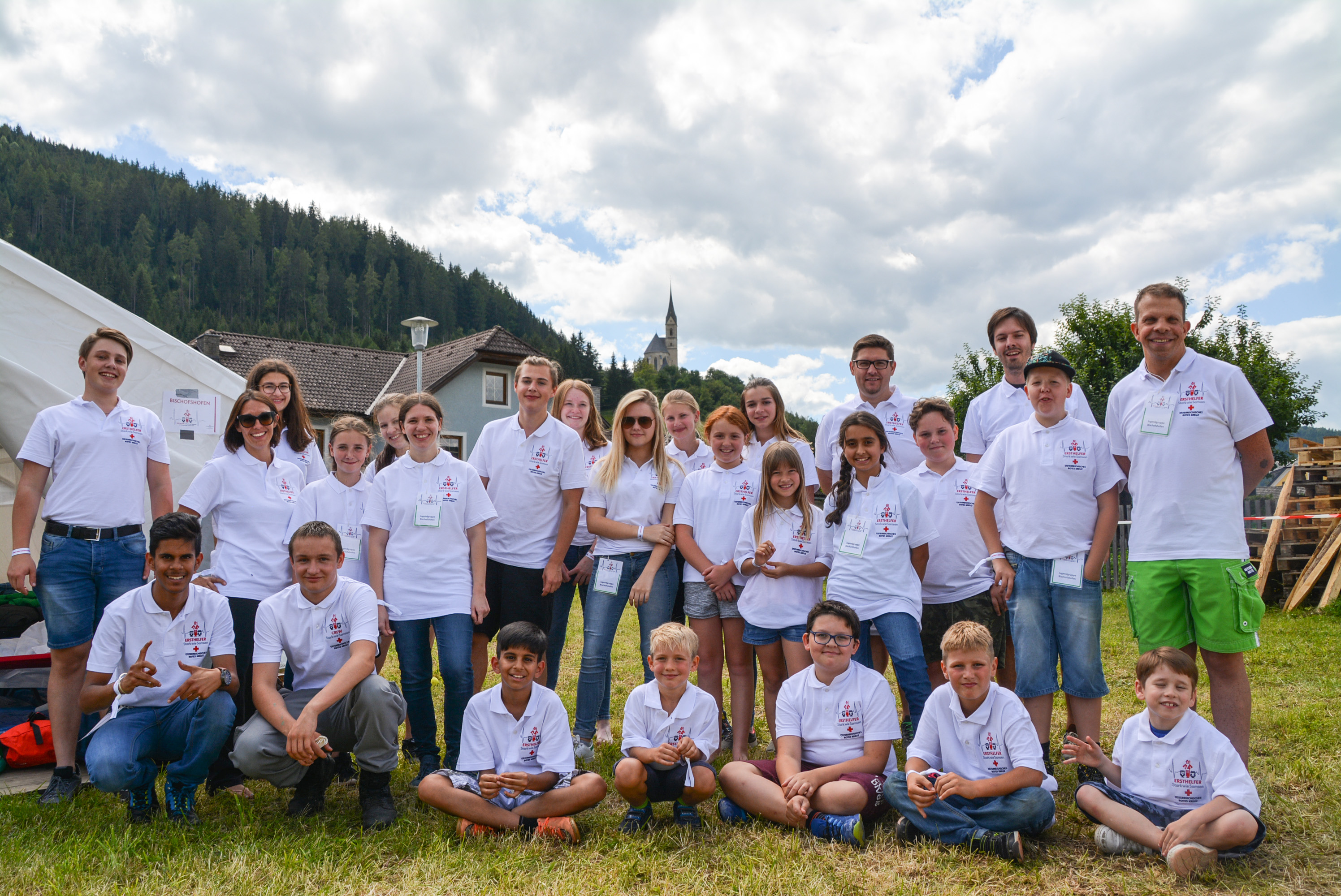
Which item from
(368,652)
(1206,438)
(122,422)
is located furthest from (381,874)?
(1206,438)

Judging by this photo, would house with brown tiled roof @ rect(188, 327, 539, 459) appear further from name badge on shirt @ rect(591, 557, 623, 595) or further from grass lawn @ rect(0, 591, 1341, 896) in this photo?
grass lawn @ rect(0, 591, 1341, 896)

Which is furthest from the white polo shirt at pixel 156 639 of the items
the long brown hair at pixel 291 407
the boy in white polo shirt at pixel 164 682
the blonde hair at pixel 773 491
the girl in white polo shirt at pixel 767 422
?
the girl in white polo shirt at pixel 767 422

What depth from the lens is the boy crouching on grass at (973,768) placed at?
2967 mm

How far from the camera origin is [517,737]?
130 inches

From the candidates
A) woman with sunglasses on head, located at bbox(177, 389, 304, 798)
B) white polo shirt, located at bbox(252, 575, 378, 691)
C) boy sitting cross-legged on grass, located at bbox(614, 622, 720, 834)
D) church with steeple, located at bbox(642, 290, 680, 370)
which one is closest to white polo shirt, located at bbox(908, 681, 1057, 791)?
boy sitting cross-legged on grass, located at bbox(614, 622, 720, 834)

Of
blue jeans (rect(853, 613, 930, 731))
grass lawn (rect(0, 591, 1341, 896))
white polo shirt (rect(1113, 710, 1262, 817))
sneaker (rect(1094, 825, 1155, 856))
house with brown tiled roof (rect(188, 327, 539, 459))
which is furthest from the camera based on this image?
house with brown tiled roof (rect(188, 327, 539, 459))

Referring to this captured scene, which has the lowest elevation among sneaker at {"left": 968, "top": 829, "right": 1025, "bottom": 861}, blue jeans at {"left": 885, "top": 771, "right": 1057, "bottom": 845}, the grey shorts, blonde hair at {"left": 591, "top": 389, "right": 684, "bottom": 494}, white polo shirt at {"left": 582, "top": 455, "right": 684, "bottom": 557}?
sneaker at {"left": 968, "top": 829, "right": 1025, "bottom": 861}

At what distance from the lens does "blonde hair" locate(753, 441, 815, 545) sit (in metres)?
3.98

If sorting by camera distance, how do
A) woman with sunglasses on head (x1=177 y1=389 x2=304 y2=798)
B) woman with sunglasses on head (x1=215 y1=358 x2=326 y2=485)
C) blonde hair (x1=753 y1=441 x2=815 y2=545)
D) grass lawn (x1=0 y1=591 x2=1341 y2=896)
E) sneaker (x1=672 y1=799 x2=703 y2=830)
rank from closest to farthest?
grass lawn (x1=0 y1=591 x2=1341 y2=896), sneaker (x1=672 y1=799 x2=703 y2=830), woman with sunglasses on head (x1=177 y1=389 x2=304 y2=798), blonde hair (x1=753 y1=441 x2=815 y2=545), woman with sunglasses on head (x1=215 y1=358 x2=326 y2=485)

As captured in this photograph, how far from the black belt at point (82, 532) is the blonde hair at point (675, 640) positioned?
2.64 meters

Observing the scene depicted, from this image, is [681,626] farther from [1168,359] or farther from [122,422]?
[122,422]

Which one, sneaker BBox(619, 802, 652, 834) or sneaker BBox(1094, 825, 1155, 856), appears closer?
sneaker BBox(1094, 825, 1155, 856)

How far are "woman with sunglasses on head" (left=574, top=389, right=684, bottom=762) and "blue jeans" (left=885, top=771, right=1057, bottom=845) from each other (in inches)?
59.4

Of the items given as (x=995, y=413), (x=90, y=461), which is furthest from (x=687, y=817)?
(x=90, y=461)
